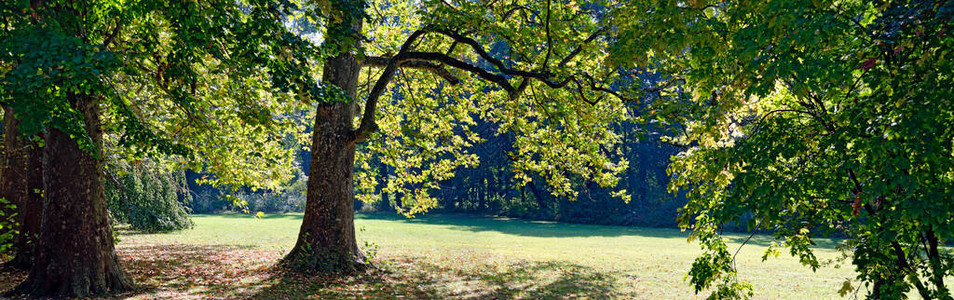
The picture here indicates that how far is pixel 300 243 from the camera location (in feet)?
34.3

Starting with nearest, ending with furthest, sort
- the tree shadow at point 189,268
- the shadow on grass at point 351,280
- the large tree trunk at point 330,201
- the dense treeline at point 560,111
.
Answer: the dense treeline at point 560,111, the tree shadow at point 189,268, the shadow on grass at point 351,280, the large tree trunk at point 330,201

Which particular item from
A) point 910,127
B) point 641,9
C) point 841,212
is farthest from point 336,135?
point 910,127

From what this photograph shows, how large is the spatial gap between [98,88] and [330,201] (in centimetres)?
539

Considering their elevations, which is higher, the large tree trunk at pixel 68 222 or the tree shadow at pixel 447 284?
the large tree trunk at pixel 68 222

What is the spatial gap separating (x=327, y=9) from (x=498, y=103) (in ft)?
25.4

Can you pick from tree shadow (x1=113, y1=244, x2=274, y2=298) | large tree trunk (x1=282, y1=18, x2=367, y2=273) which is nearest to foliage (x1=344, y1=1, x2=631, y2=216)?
large tree trunk (x1=282, y1=18, x2=367, y2=273)

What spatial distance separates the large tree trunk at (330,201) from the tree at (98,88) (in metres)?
0.95

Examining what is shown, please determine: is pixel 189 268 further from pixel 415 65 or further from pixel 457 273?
pixel 415 65

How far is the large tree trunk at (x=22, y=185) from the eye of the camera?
28.4 feet

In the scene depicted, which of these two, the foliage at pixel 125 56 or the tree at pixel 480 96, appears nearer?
the foliage at pixel 125 56

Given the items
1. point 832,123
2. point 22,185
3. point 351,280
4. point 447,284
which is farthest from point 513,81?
point 22,185

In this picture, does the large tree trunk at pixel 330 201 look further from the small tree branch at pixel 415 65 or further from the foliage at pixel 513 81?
the small tree branch at pixel 415 65

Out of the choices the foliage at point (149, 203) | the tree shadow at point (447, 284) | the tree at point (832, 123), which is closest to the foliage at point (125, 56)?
the tree shadow at point (447, 284)

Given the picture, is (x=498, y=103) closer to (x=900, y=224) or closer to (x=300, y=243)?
(x=300, y=243)
